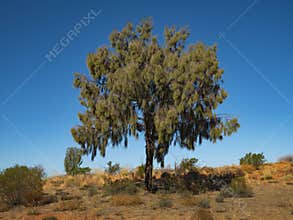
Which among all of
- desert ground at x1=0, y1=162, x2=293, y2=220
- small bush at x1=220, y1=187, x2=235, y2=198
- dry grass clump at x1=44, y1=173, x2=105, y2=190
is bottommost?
desert ground at x1=0, y1=162, x2=293, y2=220

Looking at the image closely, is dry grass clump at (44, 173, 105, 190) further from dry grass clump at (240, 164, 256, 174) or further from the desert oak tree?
dry grass clump at (240, 164, 256, 174)

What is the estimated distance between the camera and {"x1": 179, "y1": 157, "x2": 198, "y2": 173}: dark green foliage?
106 feet

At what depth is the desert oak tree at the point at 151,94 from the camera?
2144 centimetres

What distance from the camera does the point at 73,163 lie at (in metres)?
37.9

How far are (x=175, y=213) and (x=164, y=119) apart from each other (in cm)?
704

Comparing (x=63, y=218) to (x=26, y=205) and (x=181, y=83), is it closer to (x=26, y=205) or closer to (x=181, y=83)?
(x=26, y=205)

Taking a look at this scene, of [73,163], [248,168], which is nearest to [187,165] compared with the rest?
[248,168]

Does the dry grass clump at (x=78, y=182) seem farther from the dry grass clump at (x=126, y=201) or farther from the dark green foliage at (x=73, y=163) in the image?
the dry grass clump at (x=126, y=201)

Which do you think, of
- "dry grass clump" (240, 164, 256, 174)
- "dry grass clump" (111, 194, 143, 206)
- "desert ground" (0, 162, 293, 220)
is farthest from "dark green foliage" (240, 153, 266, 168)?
"dry grass clump" (111, 194, 143, 206)

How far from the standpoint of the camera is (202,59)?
73.2 feet

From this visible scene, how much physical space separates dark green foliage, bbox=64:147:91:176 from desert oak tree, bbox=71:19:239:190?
14884 millimetres

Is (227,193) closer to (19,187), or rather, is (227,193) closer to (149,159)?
(149,159)

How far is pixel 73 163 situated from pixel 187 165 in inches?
497

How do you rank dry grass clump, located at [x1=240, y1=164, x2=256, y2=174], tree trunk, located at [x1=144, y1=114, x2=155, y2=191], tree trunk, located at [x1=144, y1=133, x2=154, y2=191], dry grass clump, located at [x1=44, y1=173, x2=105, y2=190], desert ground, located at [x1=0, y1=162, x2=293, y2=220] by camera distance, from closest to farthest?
1. desert ground, located at [x1=0, y1=162, x2=293, y2=220]
2. tree trunk, located at [x1=144, y1=114, x2=155, y2=191]
3. tree trunk, located at [x1=144, y1=133, x2=154, y2=191]
4. dry grass clump, located at [x1=44, y1=173, x2=105, y2=190]
5. dry grass clump, located at [x1=240, y1=164, x2=256, y2=174]
